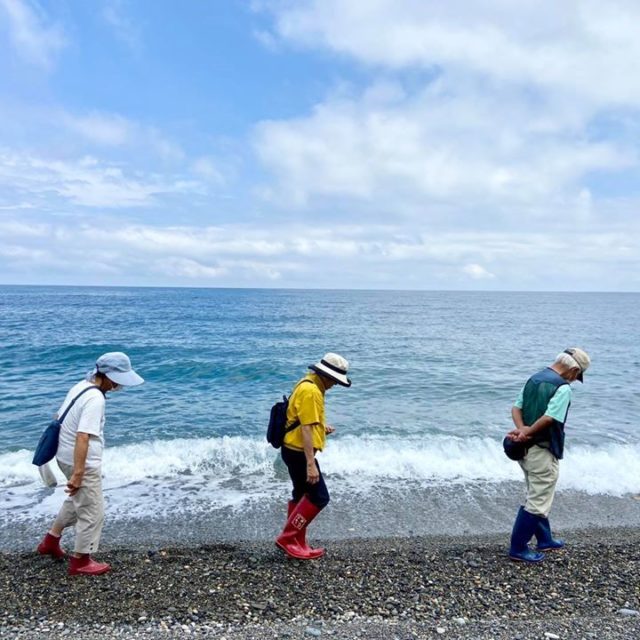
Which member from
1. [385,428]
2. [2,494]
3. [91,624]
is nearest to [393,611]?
[91,624]

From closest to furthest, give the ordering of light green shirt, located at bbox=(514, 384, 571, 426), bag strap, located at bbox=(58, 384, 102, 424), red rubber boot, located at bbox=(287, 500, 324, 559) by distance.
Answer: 1. bag strap, located at bbox=(58, 384, 102, 424)
2. light green shirt, located at bbox=(514, 384, 571, 426)
3. red rubber boot, located at bbox=(287, 500, 324, 559)

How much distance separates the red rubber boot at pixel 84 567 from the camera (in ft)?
15.5

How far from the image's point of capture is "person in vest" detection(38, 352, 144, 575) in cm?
443

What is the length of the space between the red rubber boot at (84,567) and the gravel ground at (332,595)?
3.4 inches

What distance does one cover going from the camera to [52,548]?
16.6ft

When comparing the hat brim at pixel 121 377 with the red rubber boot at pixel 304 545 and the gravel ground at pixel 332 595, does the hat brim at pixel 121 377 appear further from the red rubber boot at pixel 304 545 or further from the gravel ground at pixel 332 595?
the red rubber boot at pixel 304 545

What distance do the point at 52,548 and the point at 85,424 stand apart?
1.64 metres

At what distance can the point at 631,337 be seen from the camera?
35.2 metres

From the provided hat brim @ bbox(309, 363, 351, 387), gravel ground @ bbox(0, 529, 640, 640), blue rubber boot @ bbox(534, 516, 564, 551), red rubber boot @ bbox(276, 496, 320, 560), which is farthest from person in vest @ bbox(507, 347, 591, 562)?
red rubber boot @ bbox(276, 496, 320, 560)

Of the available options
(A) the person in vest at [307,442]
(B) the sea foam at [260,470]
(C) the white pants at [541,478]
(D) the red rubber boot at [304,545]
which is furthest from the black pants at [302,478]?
(B) the sea foam at [260,470]

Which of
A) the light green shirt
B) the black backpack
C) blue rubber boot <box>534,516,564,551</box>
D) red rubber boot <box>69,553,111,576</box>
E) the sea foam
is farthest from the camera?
the sea foam

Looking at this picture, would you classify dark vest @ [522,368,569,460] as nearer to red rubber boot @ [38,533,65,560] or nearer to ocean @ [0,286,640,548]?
ocean @ [0,286,640,548]

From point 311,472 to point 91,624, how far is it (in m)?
2.10

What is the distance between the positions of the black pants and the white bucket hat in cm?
79
